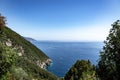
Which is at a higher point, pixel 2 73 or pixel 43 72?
pixel 2 73

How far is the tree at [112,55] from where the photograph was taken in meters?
18.1

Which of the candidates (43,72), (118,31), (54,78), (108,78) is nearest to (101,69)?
(108,78)

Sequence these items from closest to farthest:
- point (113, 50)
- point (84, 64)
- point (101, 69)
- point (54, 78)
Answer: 1. point (113, 50)
2. point (101, 69)
3. point (84, 64)
4. point (54, 78)

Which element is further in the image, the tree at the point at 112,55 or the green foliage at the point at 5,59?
the green foliage at the point at 5,59

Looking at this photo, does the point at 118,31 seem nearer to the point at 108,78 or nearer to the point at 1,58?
the point at 108,78

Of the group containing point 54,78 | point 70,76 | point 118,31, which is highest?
point 118,31

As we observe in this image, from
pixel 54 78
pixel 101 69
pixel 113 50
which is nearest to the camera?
pixel 113 50

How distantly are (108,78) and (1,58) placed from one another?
9783 mm

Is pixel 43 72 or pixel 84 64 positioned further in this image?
pixel 43 72

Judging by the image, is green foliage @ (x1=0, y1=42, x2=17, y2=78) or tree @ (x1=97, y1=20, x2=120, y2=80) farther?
green foliage @ (x1=0, y1=42, x2=17, y2=78)

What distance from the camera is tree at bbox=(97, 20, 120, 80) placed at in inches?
712

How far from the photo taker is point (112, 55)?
1828cm

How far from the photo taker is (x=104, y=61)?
742 inches

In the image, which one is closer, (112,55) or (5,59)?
(112,55)
